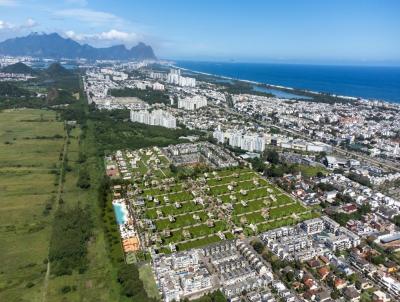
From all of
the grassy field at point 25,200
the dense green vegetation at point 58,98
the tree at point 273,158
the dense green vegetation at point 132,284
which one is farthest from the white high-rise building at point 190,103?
the dense green vegetation at point 132,284

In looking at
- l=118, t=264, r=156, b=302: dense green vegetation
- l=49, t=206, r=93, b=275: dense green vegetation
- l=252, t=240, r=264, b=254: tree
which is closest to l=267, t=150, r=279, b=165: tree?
l=252, t=240, r=264, b=254: tree

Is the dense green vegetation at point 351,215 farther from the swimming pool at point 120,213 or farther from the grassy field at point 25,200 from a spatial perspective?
the grassy field at point 25,200

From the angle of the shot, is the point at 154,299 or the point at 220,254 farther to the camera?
the point at 220,254

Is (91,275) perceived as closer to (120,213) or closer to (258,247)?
(120,213)

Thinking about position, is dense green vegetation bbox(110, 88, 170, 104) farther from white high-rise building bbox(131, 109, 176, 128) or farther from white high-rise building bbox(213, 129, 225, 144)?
white high-rise building bbox(213, 129, 225, 144)

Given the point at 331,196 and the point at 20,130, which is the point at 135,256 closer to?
the point at 331,196

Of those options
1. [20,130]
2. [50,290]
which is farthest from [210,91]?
[50,290]
